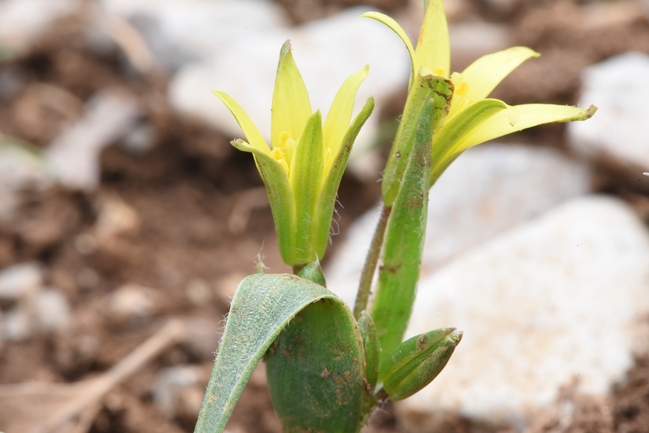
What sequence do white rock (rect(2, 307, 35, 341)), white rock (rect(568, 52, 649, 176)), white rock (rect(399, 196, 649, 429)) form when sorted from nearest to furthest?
white rock (rect(399, 196, 649, 429)) → white rock (rect(2, 307, 35, 341)) → white rock (rect(568, 52, 649, 176))

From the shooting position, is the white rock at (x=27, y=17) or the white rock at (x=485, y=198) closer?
the white rock at (x=485, y=198)

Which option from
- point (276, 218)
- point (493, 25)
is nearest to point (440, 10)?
point (276, 218)

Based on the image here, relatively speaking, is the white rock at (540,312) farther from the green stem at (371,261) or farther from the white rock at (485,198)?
the green stem at (371,261)

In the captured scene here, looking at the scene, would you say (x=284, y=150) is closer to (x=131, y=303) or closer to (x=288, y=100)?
(x=288, y=100)

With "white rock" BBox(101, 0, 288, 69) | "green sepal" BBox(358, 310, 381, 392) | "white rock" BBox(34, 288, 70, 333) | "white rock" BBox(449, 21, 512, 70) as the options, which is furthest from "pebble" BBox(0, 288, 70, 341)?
"white rock" BBox(449, 21, 512, 70)

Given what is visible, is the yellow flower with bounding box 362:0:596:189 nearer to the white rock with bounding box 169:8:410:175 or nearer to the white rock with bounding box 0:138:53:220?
the white rock with bounding box 169:8:410:175

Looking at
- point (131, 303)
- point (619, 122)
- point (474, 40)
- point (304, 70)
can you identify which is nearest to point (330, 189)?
point (131, 303)

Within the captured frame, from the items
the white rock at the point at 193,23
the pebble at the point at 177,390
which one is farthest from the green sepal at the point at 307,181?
the white rock at the point at 193,23

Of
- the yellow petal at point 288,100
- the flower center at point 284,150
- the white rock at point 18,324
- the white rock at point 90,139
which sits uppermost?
the yellow petal at point 288,100
